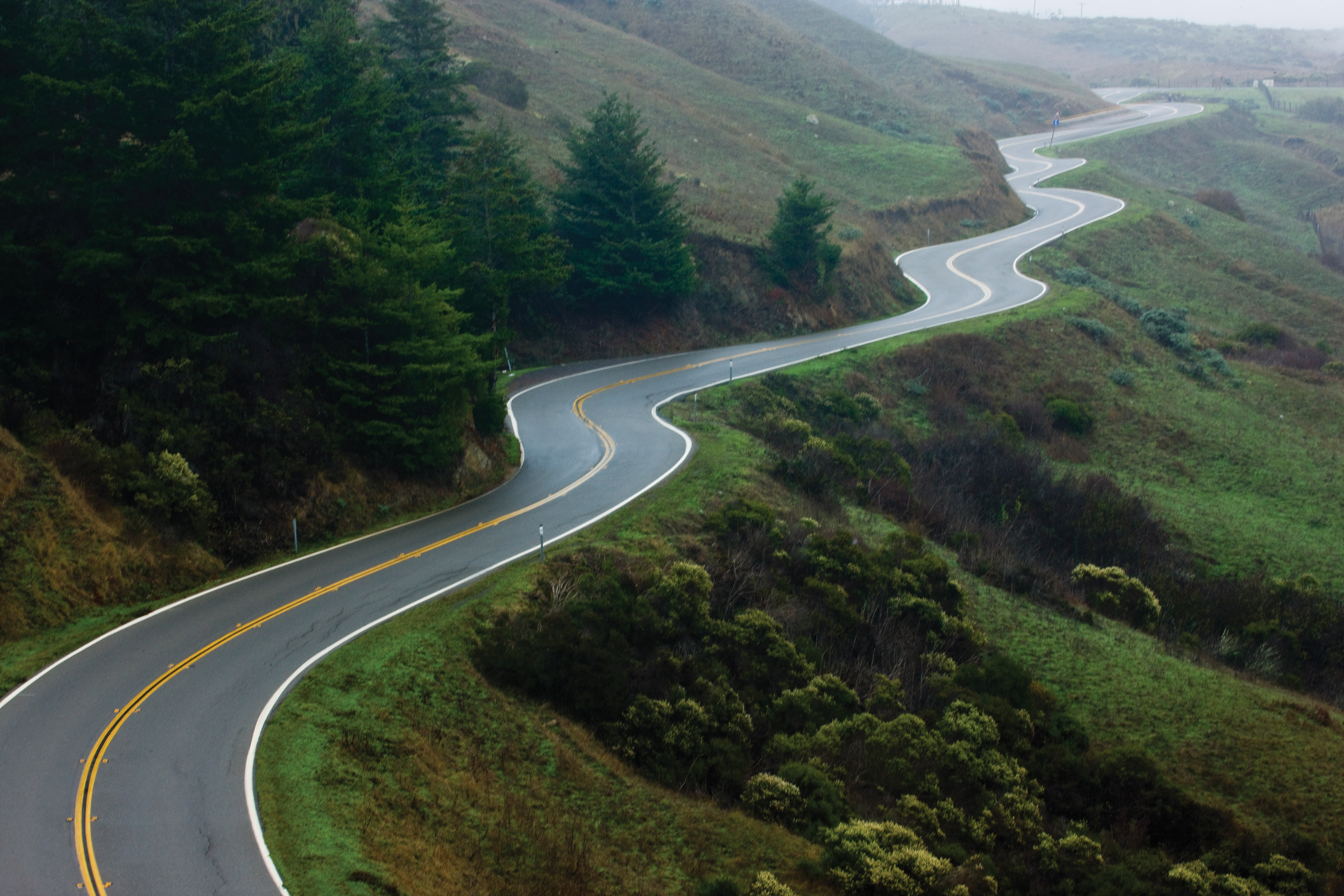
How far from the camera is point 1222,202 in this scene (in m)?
83.9

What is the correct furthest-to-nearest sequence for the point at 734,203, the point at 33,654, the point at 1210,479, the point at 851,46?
the point at 851,46, the point at 734,203, the point at 1210,479, the point at 33,654

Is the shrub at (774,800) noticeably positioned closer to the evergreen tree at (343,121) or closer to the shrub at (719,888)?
the shrub at (719,888)

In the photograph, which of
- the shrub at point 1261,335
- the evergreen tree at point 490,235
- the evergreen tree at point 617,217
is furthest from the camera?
the shrub at point 1261,335

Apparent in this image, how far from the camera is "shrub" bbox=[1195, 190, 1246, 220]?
82.9 m

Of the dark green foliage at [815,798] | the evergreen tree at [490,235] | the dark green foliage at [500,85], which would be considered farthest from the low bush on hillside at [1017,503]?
the dark green foliage at [500,85]

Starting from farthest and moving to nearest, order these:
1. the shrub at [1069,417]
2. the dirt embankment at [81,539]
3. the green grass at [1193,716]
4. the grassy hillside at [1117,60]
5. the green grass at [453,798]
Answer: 1. the grassy hillside at [1117,60]
2. the shrub at [1069,417]
3. the green grass at [1193,716]
4. the dirt embankment at [81,539]
5. the green grass at [453,798]

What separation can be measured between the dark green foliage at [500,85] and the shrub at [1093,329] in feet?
115

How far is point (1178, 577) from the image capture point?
28.0 metres

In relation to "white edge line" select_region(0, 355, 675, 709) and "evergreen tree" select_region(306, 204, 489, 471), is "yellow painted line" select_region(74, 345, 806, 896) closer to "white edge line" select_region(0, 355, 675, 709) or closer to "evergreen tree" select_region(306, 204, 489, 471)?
"white edge line" select_region(0, 355, 675, 709)

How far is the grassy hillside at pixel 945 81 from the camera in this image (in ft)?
363

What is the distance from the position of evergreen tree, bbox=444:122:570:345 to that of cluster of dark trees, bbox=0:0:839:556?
4.76m

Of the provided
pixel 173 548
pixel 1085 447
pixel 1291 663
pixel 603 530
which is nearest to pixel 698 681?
pixel 603 530

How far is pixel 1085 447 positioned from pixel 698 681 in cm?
2651

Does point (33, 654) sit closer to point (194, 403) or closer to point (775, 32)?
point (194, 403)
